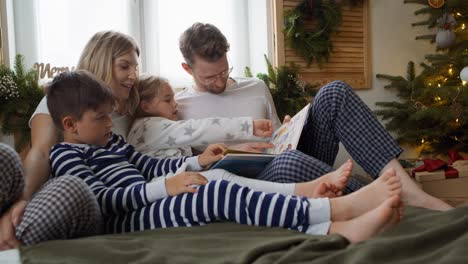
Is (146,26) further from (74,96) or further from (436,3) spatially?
(436,3)

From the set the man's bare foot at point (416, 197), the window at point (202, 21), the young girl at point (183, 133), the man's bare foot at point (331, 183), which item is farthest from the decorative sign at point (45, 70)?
the man's bare foot at point (416, 197)

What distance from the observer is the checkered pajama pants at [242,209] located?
0.86 meters

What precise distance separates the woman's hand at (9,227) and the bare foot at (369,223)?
605 mm

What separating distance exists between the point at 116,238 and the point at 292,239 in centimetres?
35

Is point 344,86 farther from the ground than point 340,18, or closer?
closer

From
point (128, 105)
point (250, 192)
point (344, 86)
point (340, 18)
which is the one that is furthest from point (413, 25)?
point (250, 192)

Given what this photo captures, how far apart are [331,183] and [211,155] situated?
0.38 m

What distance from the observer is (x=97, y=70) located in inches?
53.5

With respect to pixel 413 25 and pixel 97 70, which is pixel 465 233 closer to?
pixel 97 70

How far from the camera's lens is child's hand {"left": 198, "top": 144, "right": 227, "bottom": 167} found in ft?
4.05

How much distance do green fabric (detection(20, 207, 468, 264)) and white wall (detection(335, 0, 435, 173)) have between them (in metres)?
1.96

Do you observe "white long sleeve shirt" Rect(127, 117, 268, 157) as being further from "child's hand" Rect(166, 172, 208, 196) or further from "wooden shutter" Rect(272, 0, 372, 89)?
"wooden shutter" Rect(272, 0, 372, 89)

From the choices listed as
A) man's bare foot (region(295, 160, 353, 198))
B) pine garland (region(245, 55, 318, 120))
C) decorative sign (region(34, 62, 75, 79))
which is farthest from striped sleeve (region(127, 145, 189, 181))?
pine garland (region(245, 55, 318, 120))

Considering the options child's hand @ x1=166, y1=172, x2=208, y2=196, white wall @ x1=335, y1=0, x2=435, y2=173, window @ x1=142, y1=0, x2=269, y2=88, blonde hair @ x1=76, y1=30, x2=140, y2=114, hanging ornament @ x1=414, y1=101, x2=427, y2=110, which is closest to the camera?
child's hand @ x1=166, y1=172, x2=208, y2=196
